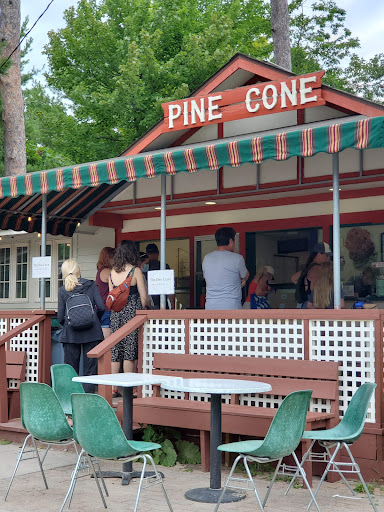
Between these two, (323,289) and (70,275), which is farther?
(70,275)

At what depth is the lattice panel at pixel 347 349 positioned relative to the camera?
6.23 metres

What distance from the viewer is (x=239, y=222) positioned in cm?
1056

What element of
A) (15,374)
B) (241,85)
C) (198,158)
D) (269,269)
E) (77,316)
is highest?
(241,85)

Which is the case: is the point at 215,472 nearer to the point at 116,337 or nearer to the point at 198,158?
the point at 116,337

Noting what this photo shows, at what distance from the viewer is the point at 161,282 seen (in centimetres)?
757

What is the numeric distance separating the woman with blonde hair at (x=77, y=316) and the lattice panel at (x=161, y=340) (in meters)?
0.59

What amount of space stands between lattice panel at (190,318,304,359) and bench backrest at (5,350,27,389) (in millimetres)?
2441

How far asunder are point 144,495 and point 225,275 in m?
2.69

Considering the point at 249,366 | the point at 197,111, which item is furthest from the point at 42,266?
the point at 249,366

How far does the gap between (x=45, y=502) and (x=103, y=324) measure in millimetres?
3719

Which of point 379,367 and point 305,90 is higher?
point 305,90

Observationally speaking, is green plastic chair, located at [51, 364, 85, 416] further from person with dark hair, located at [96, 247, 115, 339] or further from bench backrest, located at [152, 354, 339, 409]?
person with dark hair, located at [96, 247, 115, 339]

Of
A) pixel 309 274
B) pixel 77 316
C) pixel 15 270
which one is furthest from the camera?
pixel 15 270

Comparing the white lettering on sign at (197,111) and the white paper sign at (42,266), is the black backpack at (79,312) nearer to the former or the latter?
the white paper sign at (42,266)
